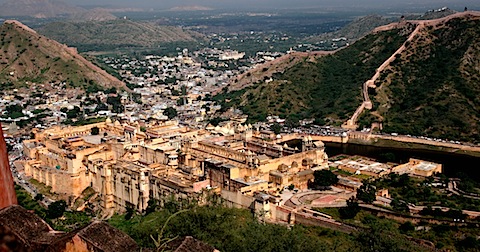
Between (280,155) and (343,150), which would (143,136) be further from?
(343,150)

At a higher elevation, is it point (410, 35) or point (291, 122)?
point (410, 35)

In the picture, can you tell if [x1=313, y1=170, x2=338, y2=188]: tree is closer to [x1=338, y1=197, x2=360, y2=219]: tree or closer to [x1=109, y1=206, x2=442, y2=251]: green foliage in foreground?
[x1=338, y1=197, x2=360, y2=219]: tree

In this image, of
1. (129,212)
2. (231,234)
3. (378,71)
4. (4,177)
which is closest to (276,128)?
(378,71)

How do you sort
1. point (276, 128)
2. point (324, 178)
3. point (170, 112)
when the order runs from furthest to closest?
point (170, 112), point (276, 128), point (324, 178)

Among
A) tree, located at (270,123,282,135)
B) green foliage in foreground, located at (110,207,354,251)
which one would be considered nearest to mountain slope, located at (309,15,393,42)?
tree, located at (270,123,282,135)

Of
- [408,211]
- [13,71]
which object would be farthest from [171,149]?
[13,71]

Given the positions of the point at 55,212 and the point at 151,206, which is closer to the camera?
the point at 151,206

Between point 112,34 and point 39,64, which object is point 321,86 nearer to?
point 39,64
